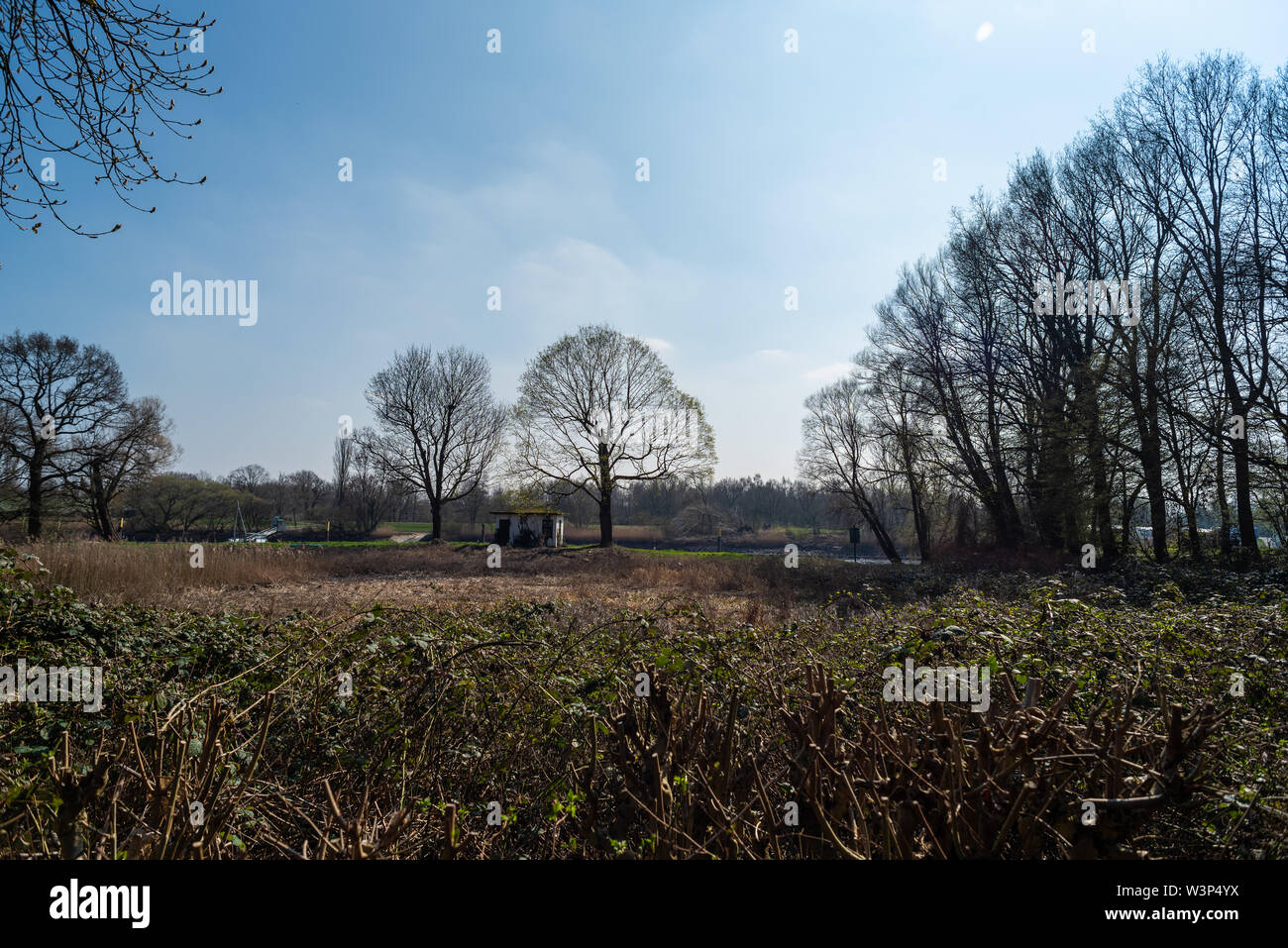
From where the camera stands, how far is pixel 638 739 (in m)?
2.80

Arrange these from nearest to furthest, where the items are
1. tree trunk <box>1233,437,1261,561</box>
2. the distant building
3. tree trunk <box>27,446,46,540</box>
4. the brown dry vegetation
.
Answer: the brown dry vegetation → tree trunk <box>1233,437,1261,561</box> → tree trunk <box>27,446,46,540</box> → the distant building

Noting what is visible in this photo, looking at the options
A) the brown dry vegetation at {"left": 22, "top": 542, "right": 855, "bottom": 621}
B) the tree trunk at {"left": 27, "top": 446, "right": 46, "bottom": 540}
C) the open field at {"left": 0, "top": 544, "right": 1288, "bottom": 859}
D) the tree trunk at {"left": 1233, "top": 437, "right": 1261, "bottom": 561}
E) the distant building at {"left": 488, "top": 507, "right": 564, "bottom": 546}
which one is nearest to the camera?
the open field at {"left": 0, "top": 544, "right": 1288, "bottom": 859}

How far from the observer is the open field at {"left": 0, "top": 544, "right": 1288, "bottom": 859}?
2.15 metres

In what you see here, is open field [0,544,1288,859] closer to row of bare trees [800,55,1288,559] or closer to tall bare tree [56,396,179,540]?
row of bare trees [800,55,1288,559]

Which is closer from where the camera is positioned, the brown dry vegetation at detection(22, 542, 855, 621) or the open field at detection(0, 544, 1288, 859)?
the open field at detection(0, 544, 1288, 859)

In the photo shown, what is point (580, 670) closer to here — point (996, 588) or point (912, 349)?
point (996, 588)

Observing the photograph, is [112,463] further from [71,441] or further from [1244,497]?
[1244,497]

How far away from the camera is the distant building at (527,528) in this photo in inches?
1312

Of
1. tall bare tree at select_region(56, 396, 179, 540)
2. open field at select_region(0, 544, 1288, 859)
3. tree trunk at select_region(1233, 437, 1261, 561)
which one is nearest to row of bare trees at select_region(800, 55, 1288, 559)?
tree trunk at select_region(1233, 437, 1261, 561)

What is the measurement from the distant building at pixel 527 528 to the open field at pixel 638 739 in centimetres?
2691

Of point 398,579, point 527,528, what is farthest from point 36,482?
point 527,528

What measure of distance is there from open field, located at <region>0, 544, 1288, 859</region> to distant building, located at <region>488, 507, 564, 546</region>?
26910mm

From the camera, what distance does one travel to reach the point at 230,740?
10.1 feet
